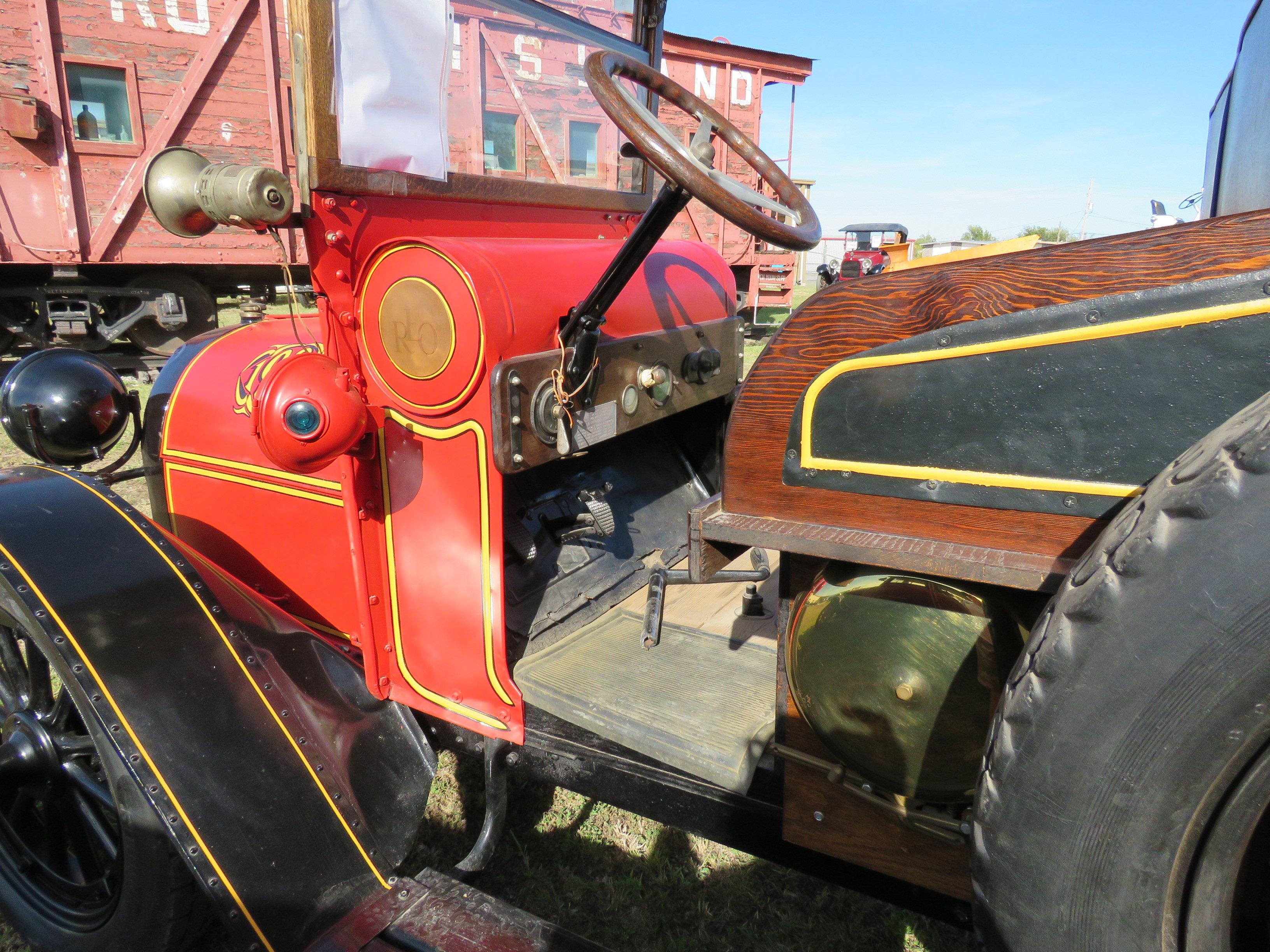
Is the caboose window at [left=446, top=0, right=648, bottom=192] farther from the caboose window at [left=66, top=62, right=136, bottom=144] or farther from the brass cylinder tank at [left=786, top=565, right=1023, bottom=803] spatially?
the caboose window at [left=66, top=62, right=136, bottom=144]

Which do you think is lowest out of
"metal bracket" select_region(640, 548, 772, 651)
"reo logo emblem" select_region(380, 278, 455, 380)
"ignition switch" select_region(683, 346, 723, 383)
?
"metal bracket" select_region(640, 548, 772, 651)

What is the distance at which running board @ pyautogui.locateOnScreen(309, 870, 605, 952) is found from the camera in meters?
1.37

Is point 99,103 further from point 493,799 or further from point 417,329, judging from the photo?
point 493,799

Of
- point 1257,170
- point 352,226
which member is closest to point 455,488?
point 352,226

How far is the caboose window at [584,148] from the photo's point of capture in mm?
2158

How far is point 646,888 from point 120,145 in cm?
888

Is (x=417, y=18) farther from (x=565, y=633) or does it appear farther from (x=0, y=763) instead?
(x=0, y=763)

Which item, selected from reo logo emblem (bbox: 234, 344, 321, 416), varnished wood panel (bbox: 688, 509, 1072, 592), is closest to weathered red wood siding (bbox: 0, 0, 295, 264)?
reo logo emblem (bbox: 234, 344, 321, 416)

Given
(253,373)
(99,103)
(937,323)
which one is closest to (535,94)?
(253,373)

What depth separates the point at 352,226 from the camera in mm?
1562

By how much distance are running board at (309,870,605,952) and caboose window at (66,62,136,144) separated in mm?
8802

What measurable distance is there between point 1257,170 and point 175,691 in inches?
107

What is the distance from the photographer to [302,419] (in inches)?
56.5

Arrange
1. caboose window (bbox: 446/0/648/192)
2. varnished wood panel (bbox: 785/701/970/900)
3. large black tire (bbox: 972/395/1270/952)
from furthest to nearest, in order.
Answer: caboose window (bbox: 446/0/648/192), varnished wood panel (bbox: 785/701/970/900), large black tire (bbox: 972/395/1270/952)
